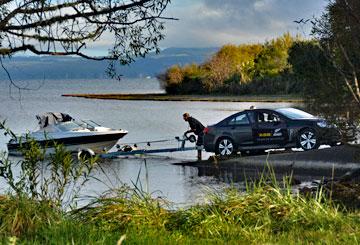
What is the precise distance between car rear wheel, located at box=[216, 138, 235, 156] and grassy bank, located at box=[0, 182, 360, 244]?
16.0 m

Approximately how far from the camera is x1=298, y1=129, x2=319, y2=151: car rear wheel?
2473 cm

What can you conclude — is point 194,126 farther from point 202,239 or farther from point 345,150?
point 202,239

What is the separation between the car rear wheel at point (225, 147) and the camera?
26.2 metres

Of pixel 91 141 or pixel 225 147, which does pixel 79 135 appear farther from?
pixel 225 147

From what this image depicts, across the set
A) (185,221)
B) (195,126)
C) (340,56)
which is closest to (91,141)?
(195,126)

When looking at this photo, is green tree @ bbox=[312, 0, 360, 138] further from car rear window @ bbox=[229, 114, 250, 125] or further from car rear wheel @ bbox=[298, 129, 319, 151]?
car rear window @ bbox=[229, 114, 250, 125]

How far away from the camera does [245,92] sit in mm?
91062

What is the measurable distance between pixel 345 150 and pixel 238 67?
72.9 meters

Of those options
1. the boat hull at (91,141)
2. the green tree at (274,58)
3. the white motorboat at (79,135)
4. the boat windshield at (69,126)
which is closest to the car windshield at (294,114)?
the white motorboat at (79,135)

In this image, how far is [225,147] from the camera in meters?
26.4

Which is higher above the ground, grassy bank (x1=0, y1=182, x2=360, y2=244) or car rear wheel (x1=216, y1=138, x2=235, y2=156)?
grassy bank (x1=0, y1=182, x2=360, y2=244)

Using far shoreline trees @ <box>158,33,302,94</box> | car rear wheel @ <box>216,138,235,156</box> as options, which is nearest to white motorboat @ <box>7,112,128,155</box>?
car rear wheel @ <box>216,138,235,156</box>

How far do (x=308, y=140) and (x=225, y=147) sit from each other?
120 inches

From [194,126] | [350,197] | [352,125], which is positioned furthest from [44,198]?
[194,126]
